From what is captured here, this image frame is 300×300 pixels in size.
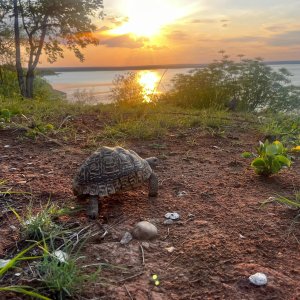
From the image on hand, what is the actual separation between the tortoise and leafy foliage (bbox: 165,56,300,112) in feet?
33.2

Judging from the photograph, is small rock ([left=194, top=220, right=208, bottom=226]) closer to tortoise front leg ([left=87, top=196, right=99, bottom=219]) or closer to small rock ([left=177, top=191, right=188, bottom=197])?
small rock ([left=177, top=191, right=188, bottom=197])

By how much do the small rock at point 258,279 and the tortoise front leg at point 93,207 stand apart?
1.32m

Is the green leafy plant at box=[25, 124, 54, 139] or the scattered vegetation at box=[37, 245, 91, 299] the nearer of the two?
the scattered vegetation at box=[37, 245, 91, 299]

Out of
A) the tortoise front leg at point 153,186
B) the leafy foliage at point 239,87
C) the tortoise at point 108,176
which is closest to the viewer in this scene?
the tortoise at point 108,176

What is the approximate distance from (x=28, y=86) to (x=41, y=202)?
20.5m

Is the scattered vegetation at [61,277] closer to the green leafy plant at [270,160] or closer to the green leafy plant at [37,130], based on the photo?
the green leafy plant at [270,160]

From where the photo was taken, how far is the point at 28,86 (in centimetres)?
2233

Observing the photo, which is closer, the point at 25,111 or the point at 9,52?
the point at 25,111

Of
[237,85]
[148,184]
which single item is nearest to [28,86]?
[237,85]

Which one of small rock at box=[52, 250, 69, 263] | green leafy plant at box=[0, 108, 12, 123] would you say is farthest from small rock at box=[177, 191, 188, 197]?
green leafy plant at box=[0, 108, 12, 123]

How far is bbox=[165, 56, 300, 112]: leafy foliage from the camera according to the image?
13.9m

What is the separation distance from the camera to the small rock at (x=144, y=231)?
2637 mm

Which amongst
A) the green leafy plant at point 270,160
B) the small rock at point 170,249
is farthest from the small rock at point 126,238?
the green leafy plant at point 270,160

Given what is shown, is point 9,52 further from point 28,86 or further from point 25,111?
point 25,111
